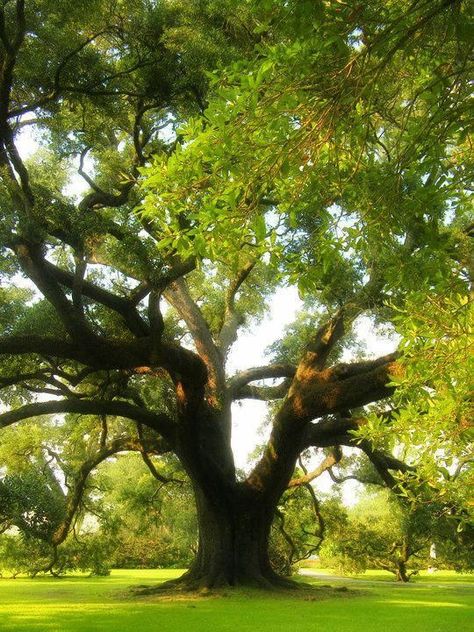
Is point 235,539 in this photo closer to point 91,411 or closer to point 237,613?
point 237,613

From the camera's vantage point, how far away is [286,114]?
2.61m

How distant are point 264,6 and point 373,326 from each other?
1006 cm

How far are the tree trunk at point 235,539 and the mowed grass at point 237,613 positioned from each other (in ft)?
2.61

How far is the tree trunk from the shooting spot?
1115cm

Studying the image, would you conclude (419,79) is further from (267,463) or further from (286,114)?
(267,463)

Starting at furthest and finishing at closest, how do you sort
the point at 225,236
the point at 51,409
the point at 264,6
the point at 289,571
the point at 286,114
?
1. the point at 289,571
2. the point at 51,409
3. the point at 225,236
4. the point at 286,114
5. the point at 264,6

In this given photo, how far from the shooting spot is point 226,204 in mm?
2826

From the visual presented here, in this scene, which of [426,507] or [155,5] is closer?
[155,5]

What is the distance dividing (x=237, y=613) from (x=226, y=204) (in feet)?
22.0

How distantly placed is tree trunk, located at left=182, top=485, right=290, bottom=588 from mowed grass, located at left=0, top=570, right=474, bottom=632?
80 centimetres

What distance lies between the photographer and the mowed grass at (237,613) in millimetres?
6664

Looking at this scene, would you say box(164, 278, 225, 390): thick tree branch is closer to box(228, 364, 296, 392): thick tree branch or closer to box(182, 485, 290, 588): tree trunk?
box(228, 364, 296, 392): thick tree branch

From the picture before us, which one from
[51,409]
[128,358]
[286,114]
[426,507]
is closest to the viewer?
[286,114]

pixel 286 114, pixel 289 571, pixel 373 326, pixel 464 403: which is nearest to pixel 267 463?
pixel 373 326
